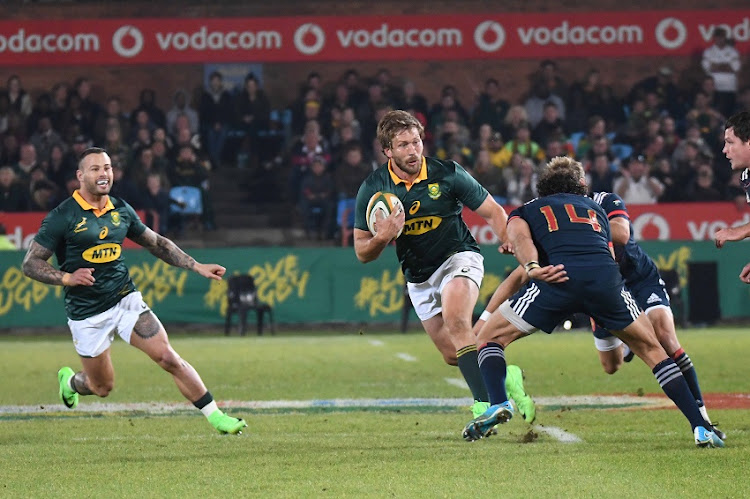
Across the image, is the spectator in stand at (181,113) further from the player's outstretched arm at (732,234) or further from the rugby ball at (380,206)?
the player's outstretched arm at (732,234)

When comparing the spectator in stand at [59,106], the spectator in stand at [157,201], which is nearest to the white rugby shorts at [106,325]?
the spectator in stand at [157,201]

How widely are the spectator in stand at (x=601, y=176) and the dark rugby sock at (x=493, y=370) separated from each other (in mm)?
14597

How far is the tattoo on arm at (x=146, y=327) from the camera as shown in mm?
8680

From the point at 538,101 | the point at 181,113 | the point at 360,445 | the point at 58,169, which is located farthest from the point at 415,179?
the point at 538,101

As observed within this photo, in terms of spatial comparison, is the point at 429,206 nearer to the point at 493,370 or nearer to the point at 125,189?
the point at 493,370

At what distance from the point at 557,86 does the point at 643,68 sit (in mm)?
3209

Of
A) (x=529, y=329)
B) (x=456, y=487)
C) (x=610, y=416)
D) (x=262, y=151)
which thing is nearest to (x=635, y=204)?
(x=262, y=151)

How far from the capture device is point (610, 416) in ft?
31.2

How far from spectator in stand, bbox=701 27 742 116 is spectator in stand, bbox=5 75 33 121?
13.6m

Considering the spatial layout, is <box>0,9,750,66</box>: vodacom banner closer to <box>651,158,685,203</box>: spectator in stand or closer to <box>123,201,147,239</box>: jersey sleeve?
<box>651,158,685,203</box>: spectator in stand

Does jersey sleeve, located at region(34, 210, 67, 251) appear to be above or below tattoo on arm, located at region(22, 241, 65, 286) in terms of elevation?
above

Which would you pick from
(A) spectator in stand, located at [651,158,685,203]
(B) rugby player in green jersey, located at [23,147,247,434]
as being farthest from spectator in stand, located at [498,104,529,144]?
(B) rugby player in green jersey, located at [23,147,247,434]

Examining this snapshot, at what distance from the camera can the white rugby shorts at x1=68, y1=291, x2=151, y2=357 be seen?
348 inches

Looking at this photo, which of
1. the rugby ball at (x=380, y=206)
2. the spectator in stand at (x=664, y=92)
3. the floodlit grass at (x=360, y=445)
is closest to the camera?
the floodlit grass at (x=360, y=445)
